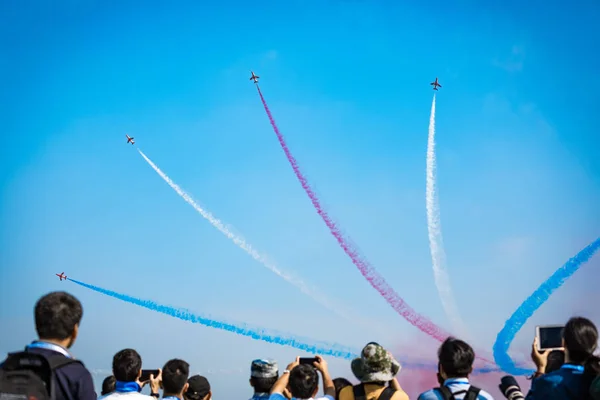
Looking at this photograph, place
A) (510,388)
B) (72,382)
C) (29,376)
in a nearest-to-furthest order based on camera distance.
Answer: (29,376)
(72,382)
(510,388)

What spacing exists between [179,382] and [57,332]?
3.95 metres

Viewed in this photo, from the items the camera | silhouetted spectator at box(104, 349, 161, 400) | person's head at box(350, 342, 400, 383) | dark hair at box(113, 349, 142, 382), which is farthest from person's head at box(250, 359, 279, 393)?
the camera

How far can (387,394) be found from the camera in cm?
944

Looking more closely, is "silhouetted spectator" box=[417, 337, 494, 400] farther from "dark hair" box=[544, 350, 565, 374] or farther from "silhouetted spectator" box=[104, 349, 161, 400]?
"silhouetted spectator" box=[104, 349, 161, 400]

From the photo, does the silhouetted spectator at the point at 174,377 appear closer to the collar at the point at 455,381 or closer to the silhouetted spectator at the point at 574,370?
the collar at the point at 455,381

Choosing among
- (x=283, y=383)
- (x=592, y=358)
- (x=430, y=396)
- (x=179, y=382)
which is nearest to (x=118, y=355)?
(x=179, y=382)

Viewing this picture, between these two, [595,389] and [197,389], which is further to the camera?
[197,389]

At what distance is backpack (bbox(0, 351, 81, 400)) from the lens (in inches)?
250

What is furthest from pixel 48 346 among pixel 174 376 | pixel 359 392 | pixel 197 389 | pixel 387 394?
pixel 387 394

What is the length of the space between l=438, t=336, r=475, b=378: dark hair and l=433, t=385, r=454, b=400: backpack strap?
0.75 ft

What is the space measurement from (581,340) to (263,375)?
5.06 metres

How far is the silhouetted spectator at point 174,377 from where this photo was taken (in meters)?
10.7

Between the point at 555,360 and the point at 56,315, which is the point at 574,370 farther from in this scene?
the point at 56,315

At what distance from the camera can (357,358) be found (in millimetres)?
9812
